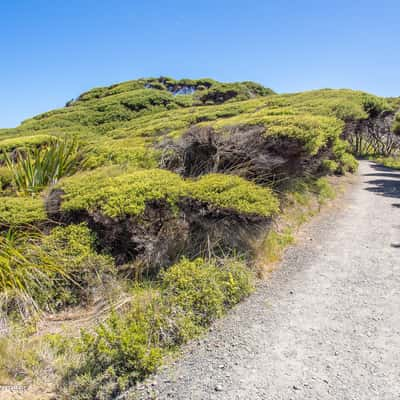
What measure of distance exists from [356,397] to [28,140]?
316 inches

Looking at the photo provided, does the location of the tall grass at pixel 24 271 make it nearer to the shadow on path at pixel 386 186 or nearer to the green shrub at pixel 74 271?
the green shrub at pixel 74 271

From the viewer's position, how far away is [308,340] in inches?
118

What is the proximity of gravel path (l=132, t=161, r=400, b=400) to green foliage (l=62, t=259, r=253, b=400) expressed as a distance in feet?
0.56

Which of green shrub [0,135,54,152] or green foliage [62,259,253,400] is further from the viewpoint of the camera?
green shrub [0,135,54,152]

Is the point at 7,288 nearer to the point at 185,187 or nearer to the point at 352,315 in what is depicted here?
the point at 185,187

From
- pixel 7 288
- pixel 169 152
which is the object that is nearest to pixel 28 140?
pixel 169 152

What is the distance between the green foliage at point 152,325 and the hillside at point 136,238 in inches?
0.5

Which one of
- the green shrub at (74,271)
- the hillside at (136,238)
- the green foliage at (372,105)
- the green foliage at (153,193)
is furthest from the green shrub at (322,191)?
the green foliage at (372,105)

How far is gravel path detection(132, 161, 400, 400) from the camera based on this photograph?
2451 millimetres

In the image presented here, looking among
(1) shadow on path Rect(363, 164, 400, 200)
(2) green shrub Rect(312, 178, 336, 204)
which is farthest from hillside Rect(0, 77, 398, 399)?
(1) shadow on path Rect(363, 164, 400, 200)

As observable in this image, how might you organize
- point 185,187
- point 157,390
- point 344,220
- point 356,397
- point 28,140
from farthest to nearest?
point 28,140, point 344,220, point 185,187, point 157,390, point 356,397

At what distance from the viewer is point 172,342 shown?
306 centimetres

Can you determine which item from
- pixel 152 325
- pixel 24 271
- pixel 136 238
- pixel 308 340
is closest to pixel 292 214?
pixel 136 238

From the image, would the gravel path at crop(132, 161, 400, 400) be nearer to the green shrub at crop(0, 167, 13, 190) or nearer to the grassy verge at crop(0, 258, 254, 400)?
the grassy verge at crop(0, 258, 254, 400)
